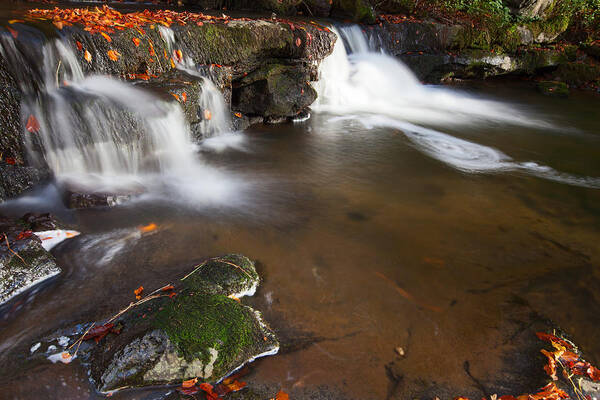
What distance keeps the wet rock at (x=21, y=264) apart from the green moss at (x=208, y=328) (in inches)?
58.9

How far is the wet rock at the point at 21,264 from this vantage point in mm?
3047

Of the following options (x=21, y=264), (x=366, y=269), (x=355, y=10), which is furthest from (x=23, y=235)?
(x=355, y=10)

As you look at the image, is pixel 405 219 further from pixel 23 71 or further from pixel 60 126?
pixel 23 71

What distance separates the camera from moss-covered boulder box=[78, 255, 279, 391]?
232 cm

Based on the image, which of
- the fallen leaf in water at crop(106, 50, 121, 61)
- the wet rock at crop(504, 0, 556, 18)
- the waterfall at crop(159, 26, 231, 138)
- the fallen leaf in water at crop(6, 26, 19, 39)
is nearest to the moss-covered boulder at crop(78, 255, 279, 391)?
the fallen leaf in water at crop(6, 26, 19, 39)

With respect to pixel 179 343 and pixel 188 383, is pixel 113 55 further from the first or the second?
pixel 188 383

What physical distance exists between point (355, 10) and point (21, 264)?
10.4 m

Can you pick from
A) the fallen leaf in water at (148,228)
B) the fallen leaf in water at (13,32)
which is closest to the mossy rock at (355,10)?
the fallen leaf in water at (13,32)

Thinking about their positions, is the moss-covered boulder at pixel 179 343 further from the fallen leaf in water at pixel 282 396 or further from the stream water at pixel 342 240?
the fallen leaf in water at pixel 282 396

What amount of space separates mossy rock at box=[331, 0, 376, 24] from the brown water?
6.37m

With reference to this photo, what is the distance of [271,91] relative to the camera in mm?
7449

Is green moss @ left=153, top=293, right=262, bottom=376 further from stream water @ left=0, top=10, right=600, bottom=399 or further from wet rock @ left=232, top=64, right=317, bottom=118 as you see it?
wet rock @ left=232, top=64, right=317, bottom=118

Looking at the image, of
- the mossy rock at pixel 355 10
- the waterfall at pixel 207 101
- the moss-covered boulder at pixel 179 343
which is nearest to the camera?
the moss-covered boulder at pixel 179 343

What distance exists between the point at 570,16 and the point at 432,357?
16.5 meters
